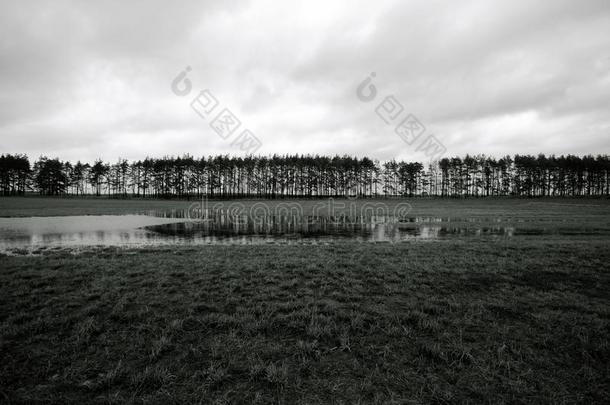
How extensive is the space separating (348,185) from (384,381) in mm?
112494

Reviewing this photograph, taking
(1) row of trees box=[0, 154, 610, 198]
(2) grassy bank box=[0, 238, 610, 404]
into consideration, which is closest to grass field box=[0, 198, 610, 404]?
(2) grassy bank box=[0, 238, 610, 404]

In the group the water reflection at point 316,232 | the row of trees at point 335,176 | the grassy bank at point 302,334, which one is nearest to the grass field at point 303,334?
the grassy bank at point 302,334

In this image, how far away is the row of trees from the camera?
106562mm

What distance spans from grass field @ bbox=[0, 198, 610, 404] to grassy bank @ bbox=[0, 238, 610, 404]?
0.03 metres

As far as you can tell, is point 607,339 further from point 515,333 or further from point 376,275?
point 376,275

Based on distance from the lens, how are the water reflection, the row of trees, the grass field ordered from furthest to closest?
the row of trees, the water reflection, the grass field

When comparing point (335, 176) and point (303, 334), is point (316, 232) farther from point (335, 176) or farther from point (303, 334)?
point (335, 176)

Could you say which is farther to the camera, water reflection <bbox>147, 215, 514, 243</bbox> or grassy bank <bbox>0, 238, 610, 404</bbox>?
water reflection <bbox>147, 215, 514, 243</bbox>

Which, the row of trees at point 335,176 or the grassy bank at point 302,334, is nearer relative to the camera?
the grassy bank at point 302,334

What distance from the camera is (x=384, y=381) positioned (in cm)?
397

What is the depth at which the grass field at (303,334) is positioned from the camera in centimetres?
379

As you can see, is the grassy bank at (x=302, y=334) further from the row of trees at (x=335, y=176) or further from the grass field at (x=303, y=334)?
the row of trees at (x=335, y=176)

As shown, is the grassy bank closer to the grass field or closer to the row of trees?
the grass field

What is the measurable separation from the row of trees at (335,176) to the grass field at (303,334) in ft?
343
